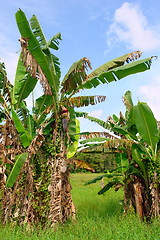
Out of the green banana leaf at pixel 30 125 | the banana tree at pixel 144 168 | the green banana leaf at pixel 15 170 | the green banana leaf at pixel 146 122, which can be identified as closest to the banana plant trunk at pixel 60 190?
the green banana leaf at pixel 15 170

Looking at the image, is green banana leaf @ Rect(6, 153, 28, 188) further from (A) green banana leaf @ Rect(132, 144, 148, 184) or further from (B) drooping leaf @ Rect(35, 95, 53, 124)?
(A) green banana leaf @ Rect(132, 144, 148, 184)

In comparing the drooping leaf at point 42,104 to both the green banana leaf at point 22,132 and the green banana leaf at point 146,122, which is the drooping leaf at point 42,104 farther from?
the green banana leaf at point 146,122

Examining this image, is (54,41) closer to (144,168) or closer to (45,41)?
(45,41)

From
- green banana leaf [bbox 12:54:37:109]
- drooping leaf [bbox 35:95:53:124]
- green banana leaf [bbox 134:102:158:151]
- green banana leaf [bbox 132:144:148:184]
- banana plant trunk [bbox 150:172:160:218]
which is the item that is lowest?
banana plant trunk [bbox 150:172:160:218]

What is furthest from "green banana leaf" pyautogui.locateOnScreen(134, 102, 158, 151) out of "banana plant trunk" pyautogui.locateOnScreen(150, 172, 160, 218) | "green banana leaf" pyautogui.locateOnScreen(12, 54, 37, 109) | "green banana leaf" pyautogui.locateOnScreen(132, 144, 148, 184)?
"green banana leaf" pyautogui.locateOnScreen(12, 54, 37, 109)

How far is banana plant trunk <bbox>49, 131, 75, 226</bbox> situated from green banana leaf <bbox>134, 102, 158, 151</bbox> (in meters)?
2.19

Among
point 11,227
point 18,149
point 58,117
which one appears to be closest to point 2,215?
point 11,227

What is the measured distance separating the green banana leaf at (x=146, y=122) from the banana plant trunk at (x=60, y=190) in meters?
2.19

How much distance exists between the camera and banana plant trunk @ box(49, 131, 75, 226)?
581 centimetres

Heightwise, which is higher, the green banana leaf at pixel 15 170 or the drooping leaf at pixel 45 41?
the drooping leaf at pixel 45 41

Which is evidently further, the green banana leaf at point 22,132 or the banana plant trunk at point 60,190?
the green banana leaf at point 22,132

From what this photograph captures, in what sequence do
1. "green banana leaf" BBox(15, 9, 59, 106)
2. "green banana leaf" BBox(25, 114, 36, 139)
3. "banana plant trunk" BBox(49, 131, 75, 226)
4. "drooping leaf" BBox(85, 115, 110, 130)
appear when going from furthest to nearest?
"drooping leaf" BBox(85, 115, 110, 130)
"green banana leaf" BBox(25, 114, 36, 139)
"banana plant trunk" BBox(49, 131, 75, 226)
"green banana leaf" BBox(15, 9, 59, 106)

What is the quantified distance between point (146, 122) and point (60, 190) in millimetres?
3036

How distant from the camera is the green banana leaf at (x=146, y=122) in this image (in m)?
6.57
